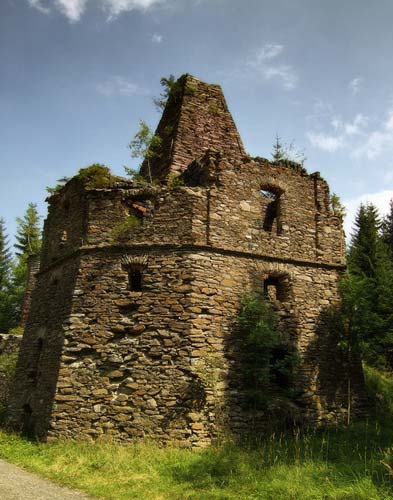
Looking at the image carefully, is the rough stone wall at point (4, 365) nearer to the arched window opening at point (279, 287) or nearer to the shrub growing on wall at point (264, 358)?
the shrub growing on wall at point (264, 358)

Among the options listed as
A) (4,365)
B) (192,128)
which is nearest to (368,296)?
(192,128)

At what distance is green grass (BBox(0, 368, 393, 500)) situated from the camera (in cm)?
671

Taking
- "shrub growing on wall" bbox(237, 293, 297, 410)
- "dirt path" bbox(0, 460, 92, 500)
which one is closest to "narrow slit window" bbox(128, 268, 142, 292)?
"shrub growing on wall" bbox(237, 293, 297, 410)

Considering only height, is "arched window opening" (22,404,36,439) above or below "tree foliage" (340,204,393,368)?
below

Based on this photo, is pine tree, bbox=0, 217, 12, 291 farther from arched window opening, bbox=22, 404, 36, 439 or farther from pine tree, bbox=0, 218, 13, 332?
arched window opening, bbox=22, 404, 36, 439

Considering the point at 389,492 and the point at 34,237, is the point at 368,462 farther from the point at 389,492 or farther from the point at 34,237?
the point at 34,237

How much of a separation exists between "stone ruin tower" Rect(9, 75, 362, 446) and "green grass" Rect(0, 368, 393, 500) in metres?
0.73

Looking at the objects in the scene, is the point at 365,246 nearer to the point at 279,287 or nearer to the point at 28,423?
the point at 279,287

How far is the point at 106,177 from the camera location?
496 inches

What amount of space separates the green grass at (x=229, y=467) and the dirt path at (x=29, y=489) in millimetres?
256

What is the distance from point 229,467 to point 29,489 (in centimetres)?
337

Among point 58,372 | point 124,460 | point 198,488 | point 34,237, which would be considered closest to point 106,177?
point 58,372

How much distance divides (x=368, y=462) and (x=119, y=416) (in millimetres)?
5289

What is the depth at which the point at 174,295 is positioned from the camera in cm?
1070
